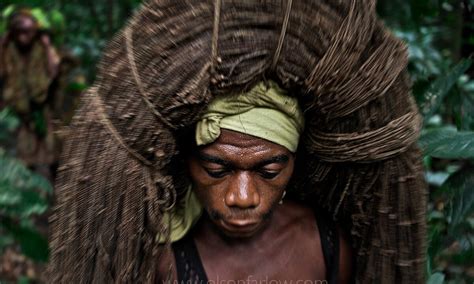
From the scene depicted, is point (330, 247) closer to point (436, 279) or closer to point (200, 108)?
point (436, 279)

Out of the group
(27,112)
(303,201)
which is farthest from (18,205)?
(27,112)

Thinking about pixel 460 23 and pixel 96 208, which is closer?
pixel 96 208

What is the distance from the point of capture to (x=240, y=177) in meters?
1.08

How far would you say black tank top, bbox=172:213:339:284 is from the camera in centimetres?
119

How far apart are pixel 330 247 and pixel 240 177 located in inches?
12.4

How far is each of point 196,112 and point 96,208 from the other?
0.25m

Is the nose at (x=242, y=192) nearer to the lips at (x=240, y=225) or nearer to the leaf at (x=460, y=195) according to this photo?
the lips at (x=240, y=225)

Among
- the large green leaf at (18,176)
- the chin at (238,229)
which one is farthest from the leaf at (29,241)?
the chin at (238,229)

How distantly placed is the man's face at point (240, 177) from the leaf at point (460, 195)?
524 mm

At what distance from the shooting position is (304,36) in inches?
40.9

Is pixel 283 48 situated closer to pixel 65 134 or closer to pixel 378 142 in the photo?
pixel 378 142

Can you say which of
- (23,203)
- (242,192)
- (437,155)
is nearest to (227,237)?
(242,192)

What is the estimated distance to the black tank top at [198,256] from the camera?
1.19 metres

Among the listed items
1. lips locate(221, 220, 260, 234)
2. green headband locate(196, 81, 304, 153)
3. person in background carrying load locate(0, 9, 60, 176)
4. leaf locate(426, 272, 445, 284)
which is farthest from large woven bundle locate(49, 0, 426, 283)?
person in background carrying load locate(0, 9, 60, 176)
